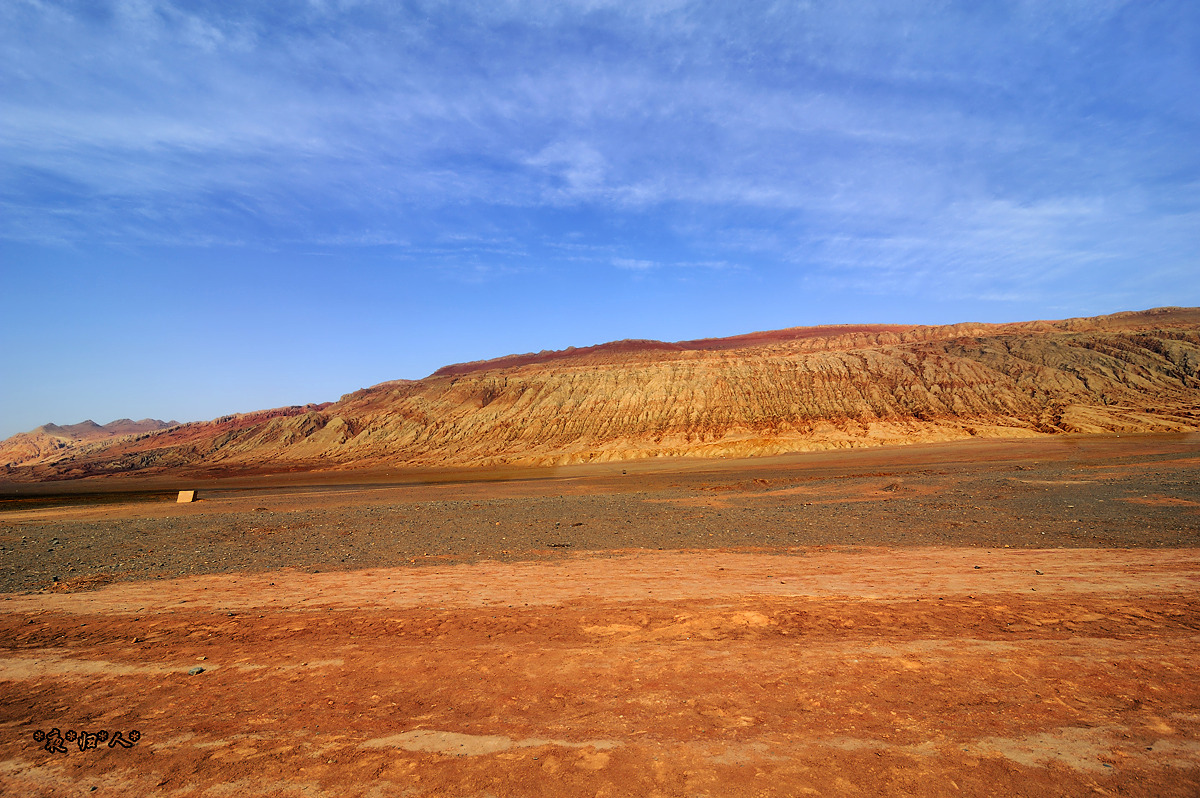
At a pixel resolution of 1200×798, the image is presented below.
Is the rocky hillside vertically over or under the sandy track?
over

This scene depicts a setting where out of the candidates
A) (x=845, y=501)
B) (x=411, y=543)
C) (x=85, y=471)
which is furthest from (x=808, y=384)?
(x=85, y=471)

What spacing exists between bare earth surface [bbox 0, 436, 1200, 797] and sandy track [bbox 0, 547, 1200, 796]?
0.03 meters

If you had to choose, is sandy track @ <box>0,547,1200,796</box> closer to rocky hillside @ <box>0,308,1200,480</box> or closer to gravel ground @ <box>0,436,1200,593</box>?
gravel ground @ <box>0,436,1200,593</box>

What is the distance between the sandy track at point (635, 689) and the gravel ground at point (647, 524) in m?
3.70

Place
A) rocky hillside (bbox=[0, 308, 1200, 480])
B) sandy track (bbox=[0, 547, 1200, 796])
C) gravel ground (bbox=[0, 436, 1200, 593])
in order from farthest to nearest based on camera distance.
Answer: rocky hillside (bbox=[0, 308, 1200, 480]) → gravel ground (bbox=[0, 436, 1200, 593]) → sandy track (bbox=[0, 547, 1200, 796])

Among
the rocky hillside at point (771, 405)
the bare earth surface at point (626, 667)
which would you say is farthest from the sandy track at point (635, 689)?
the rocky hillside at point (771, 405)

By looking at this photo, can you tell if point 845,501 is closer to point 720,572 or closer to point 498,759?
point 720,572

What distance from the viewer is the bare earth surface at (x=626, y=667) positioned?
461 cm

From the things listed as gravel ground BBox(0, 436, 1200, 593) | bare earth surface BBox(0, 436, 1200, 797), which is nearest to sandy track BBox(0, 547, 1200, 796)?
bare earth surface BBox(0, 436, 1200, 797)

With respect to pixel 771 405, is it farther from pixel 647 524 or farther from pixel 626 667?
pixel 626 667

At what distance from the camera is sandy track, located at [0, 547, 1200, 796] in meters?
4.55

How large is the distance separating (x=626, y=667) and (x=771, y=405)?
203 ft

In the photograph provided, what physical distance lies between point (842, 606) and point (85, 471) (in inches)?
4389

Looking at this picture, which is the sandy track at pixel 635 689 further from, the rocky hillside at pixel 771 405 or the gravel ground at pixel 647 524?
the rocky hillside at pixel 771 405
